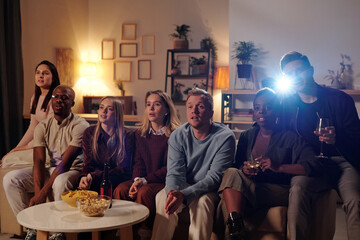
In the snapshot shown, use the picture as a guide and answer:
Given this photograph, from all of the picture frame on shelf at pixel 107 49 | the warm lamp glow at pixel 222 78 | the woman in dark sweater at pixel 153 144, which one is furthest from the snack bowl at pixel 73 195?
the picture frame on shelf at pixel 107 49

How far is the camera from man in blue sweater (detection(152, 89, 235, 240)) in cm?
246

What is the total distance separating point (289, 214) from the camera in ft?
7.91

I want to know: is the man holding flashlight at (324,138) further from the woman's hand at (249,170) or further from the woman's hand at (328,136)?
the woman's hand at (249,170)

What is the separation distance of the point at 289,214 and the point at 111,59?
5.62 metres

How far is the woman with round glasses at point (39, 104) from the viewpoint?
347cm

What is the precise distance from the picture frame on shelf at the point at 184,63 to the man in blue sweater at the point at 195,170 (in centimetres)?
433

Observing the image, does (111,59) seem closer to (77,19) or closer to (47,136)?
(77,19)

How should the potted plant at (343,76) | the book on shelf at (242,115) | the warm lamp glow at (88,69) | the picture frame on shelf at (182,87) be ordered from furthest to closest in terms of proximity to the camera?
1. the warm lamp glow at (88,69)
2. the picture frame on shelf at (182,87)
3. the book on shelf at (242,115)
4. the potted plant at (343,76)

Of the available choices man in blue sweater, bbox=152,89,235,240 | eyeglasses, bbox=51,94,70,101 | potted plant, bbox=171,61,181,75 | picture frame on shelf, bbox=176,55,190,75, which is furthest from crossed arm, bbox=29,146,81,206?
picture frame on shelf, bbox=176,55,190,75

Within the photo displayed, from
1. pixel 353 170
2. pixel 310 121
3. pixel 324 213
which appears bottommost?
pixel 324 213

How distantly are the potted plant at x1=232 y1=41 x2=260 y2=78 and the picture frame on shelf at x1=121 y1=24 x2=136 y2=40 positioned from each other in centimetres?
251

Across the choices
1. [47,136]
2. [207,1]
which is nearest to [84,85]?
[207,1]

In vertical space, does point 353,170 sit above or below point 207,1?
below

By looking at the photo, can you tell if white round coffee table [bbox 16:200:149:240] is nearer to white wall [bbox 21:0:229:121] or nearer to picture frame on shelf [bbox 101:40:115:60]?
white wall [bbox 21:0:229:121]
